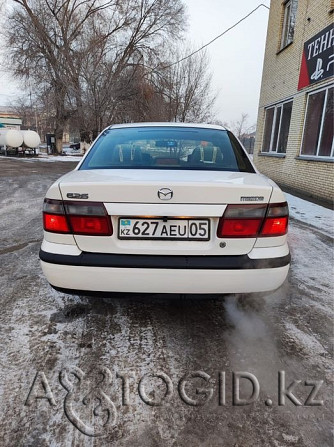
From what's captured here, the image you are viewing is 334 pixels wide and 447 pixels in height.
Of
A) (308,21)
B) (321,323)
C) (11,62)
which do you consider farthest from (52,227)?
(11,62)

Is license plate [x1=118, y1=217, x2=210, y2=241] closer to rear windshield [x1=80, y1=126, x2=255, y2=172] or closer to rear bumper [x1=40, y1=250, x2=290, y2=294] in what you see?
rear bumper [x1=40, y1=250, x2=290, y2=294]

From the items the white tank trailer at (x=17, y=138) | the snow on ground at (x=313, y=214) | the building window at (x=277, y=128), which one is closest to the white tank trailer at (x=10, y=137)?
the white tank trailer at (x=17, y=138)

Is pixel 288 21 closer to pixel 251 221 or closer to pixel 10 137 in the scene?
pixel 251 221

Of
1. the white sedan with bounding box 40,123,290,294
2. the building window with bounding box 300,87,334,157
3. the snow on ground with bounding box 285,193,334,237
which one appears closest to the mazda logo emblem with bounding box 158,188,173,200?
the white sedan with bounding box 40,123,290,294

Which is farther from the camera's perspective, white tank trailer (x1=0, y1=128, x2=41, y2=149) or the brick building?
white tank trailer (x1=0, y1=128, x2=41, y2=149)

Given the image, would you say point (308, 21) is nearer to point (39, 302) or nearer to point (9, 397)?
point (39, 302)

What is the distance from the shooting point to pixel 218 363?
6.89 ft

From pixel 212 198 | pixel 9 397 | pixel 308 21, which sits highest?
pixel 308 21

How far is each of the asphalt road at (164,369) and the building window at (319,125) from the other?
20.6 feet

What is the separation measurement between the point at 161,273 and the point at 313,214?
5.43 m

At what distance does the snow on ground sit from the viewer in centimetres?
561

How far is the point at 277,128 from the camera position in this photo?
38.2 ft

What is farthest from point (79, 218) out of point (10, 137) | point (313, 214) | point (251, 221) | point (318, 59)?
point (10, 137)

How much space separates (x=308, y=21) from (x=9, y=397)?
36.4ft
